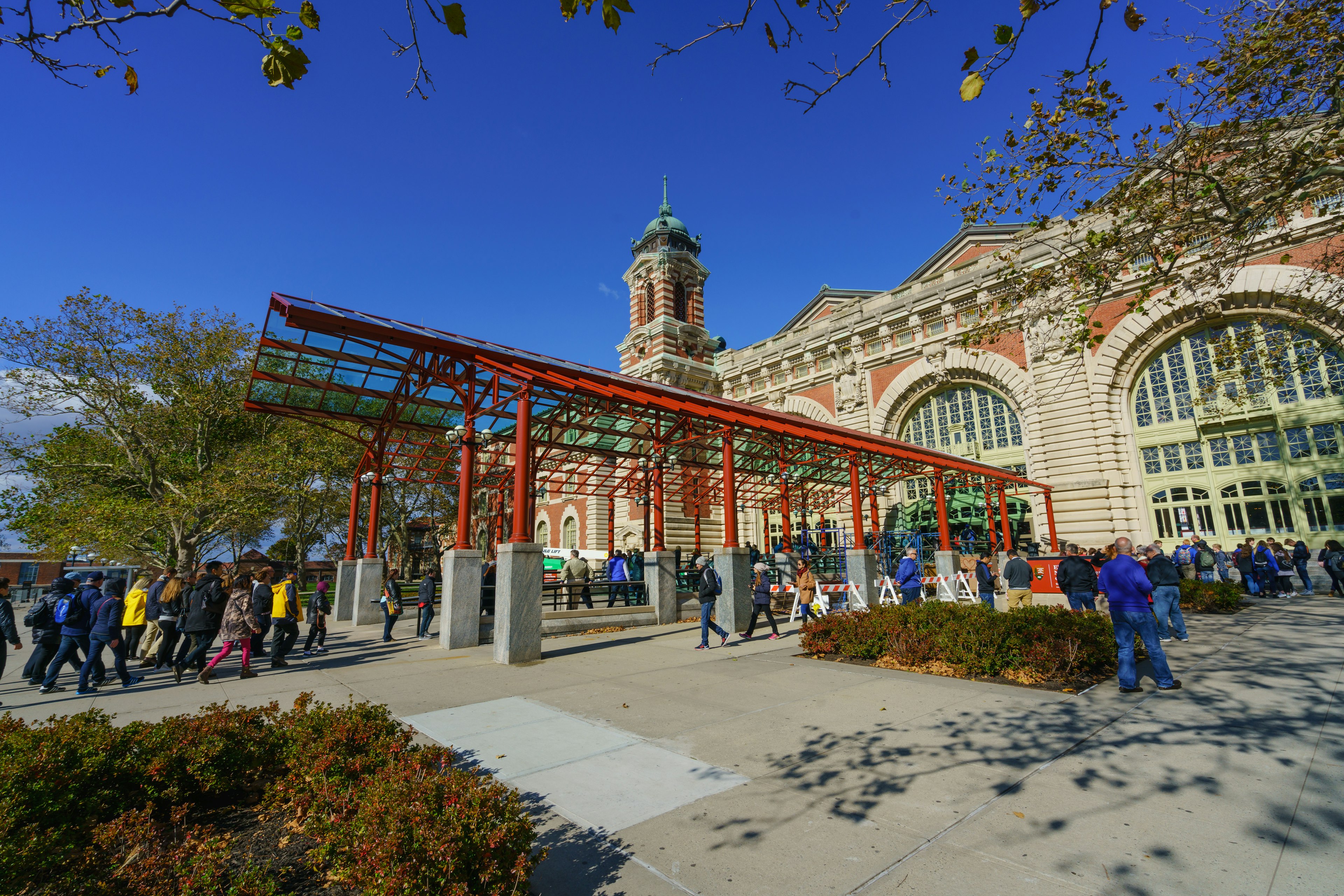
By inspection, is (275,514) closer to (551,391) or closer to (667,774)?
(551,391)

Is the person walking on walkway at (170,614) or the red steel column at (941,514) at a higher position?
the red steel column at (941,514)

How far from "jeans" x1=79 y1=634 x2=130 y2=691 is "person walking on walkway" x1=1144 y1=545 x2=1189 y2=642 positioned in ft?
53.5

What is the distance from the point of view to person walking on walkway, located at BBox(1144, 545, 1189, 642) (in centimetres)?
1009

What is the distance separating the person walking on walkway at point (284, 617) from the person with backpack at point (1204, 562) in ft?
82.7

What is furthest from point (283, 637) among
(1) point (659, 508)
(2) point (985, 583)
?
(2) point (985, 583)

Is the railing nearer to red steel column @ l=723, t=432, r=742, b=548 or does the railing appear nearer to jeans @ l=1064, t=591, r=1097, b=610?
red steel column @ l=723, t=432, r=742, b=548

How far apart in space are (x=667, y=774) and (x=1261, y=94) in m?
10.1

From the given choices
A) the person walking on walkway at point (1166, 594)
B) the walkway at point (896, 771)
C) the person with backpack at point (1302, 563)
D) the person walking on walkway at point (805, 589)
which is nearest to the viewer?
the walkway at point (896, 771)

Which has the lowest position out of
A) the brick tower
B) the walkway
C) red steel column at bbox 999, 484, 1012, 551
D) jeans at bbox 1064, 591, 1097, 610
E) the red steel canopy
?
the walkway

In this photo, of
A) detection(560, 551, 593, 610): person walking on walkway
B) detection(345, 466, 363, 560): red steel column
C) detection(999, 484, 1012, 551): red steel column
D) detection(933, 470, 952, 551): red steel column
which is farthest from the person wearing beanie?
detection(999, 484, 1012, 551): red steel column

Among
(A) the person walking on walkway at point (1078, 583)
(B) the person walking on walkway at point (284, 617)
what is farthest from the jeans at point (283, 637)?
(A) the person walking on walkway at point (1078, 583)

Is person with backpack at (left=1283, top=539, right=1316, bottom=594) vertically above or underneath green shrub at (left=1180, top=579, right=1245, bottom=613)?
above

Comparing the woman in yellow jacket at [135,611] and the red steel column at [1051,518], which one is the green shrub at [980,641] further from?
the red steel column at [1051,518]

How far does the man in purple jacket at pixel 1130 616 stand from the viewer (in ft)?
23.6
